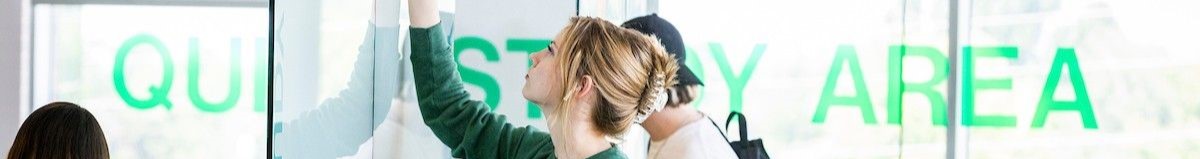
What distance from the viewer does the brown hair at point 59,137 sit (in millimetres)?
1752

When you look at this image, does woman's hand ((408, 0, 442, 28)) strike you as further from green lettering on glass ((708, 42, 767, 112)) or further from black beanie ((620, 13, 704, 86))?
green lettering on glass ((708, 42, 767, 112))

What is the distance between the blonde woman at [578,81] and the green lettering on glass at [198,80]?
4.18 feet

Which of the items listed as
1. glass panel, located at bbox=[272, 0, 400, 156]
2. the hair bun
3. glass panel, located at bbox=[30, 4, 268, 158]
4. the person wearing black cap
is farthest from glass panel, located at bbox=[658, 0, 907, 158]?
glass panel, located at bbox=[272, 0, 400, 156]

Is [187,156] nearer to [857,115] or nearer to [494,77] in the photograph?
[494,77]

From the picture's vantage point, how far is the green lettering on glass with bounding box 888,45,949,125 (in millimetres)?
2717

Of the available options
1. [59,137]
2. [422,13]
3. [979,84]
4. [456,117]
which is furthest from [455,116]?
[979,84]

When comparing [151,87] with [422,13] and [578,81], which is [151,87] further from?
[578,81]

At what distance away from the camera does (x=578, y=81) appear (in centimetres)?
162

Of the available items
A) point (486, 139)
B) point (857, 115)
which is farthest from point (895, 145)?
point (486, 139)

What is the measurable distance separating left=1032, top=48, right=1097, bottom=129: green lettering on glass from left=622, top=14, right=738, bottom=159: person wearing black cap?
712 mm

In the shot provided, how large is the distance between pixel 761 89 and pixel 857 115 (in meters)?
0.17

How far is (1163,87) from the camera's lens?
2.71 m

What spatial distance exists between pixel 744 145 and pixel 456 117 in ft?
2.94

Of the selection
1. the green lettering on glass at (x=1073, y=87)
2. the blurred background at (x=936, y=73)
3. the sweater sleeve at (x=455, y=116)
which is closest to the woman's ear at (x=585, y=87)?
the sweater sleeve at (x=455, y=116)
